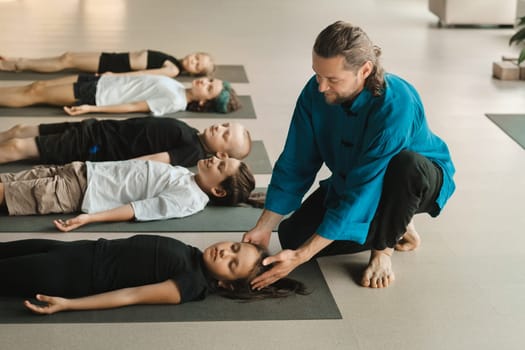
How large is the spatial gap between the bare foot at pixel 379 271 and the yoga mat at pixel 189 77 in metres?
2.75

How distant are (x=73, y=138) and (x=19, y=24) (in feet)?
11.6

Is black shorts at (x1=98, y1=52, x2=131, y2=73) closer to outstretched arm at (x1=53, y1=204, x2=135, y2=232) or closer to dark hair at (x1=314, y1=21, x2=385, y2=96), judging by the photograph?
outstretched arm at (x1=53, y1=204, x2=135, y2=232)

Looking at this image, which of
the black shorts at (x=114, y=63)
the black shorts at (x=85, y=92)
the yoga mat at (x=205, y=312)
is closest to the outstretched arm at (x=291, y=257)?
the yoga mat at (x=205, y=312)

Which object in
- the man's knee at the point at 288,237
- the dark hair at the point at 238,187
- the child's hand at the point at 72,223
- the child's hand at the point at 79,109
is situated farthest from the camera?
the child's hand at the point at 79,109

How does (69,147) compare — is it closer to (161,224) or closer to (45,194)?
A: (45,194)

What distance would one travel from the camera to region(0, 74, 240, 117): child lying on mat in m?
4.53

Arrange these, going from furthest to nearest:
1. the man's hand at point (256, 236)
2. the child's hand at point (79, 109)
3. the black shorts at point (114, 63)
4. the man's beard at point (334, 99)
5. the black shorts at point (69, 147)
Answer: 1. the black shorts at point (114, 63)
2. the child's hand at point (79, 109)
3. the black shorts at point (69, 147)
4. the man's hand at point (256, 236)
5. the man's beard at point (334, 99)

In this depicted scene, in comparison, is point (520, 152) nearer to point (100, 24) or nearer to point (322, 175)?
point (322, 175)

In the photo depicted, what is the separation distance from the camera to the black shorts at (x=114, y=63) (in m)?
5.18

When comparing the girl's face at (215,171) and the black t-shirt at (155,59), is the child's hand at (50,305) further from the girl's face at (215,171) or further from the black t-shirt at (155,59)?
the black t-shirt at (155,59)

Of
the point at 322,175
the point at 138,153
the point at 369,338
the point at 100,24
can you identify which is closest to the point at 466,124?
the point at 322,175

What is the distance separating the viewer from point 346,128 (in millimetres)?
2650

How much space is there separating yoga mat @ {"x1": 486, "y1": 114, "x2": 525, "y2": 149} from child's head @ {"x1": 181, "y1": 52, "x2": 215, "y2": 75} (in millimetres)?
1856

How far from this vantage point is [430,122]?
4746 millimetres
